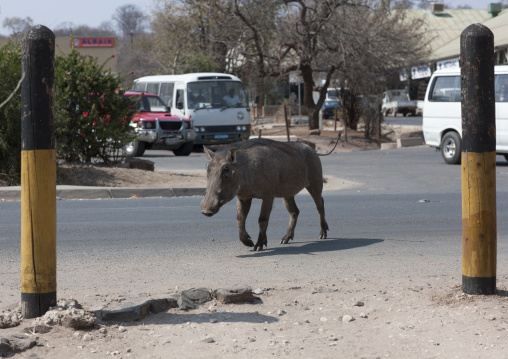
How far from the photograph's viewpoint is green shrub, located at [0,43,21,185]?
1459 cm

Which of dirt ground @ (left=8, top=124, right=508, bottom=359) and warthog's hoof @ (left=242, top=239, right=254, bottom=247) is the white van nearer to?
warthog's hoof @ (left=242, top=239, right=254, bottom=247)

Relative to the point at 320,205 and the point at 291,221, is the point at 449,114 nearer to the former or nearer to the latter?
the point at 320,205

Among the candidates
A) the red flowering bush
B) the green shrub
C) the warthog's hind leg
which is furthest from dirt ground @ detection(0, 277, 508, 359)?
the red flowering bush

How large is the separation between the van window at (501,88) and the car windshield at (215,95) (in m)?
9.41

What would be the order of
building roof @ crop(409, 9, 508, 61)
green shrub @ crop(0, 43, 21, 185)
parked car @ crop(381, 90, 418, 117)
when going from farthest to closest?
parked car @ crop(381, 90, 418, 117) < building roof @ crop(409, 9, 508, 61) < green shrub @ crop(0, 43, 21, 185)

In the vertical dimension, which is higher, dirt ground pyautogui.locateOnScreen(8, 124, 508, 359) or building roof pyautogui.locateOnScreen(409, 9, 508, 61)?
building roof pyautogui.locateOnScreen(409, 9, 508, 61)

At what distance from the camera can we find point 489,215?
5.25 metres

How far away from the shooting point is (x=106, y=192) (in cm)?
1396

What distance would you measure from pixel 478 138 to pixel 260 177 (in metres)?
2.99

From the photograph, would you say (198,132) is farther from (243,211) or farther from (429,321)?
(429,321)

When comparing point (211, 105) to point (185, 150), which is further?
point (211, 105)

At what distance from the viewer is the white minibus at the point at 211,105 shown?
25.9 metres

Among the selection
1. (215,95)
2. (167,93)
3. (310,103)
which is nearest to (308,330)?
(215,95)

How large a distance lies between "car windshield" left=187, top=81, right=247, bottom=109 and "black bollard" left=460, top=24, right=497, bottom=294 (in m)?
20.9
